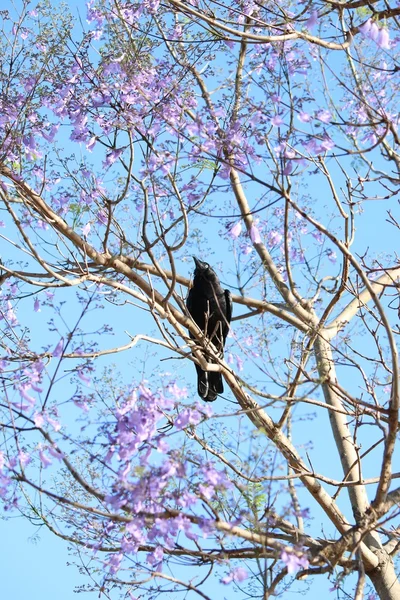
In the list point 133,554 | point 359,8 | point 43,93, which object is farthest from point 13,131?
point 133,554

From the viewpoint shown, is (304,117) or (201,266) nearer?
(304,117)

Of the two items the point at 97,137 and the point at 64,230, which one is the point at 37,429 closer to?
the point at 64,230

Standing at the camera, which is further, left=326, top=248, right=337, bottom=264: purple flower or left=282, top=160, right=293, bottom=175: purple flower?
left=326, top=248, right=337, bottom=264: purple flower

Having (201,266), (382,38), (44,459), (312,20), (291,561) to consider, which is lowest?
(291,561)

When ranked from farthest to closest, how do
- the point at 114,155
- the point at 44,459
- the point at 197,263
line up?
the point at 197,263 < the point at 114,155 < the point at 44,459

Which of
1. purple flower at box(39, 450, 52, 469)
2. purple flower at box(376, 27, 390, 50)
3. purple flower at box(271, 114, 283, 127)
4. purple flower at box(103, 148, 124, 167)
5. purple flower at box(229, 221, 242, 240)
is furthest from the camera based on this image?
purple flower at box(103, 148, 124, 167)

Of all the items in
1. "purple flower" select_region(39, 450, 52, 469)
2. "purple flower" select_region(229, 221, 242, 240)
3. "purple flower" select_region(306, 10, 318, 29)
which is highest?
"purple flower" select_region(306, 10, 318, 29)

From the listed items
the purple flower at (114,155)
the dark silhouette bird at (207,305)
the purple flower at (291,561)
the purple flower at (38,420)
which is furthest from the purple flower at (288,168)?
the purple flower at (291,561)

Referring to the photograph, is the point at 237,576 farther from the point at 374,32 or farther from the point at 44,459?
the point at 374,32

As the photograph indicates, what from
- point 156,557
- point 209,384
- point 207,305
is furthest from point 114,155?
point 156,557

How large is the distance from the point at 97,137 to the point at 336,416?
3180 millimetres

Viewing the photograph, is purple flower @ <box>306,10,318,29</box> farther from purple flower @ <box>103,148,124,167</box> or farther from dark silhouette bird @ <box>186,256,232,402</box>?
dark silhouette bird @ <box>186,256,232,402</box>

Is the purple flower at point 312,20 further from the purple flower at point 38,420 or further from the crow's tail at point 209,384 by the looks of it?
the crow's tail at point 209,384

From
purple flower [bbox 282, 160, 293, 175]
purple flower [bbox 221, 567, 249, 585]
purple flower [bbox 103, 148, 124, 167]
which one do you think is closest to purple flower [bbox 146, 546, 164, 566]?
purple flower [bbox 221, 567, 249, 585]
